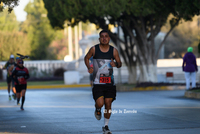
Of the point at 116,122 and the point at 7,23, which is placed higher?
the point at 7,23

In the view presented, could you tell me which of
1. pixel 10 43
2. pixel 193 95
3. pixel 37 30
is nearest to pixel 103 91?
pixel 193 95

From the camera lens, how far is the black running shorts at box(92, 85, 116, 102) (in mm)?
8320

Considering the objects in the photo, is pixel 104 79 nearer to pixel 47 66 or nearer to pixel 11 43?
pixel 47 66

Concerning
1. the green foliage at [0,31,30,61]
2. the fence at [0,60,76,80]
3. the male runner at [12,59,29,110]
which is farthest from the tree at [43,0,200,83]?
the green foliage at [0,31,30,61]

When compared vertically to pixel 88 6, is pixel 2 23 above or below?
above

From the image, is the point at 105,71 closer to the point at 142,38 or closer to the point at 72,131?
the point at 72,131

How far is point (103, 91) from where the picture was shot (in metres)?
8.38

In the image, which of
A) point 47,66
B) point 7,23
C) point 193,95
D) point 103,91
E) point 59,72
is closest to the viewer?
point 103,91

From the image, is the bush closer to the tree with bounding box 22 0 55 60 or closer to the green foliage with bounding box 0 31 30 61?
the green foliage with bounding box 0 31 30 61

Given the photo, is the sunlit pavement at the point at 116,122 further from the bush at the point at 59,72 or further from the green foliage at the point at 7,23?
the green foliage at the point at 7,23

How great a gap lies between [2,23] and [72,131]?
70.8 metres

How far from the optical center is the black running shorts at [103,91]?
8320 mm

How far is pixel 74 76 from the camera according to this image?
3550cm

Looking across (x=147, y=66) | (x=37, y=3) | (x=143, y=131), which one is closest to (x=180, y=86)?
(x=147, y=66)
